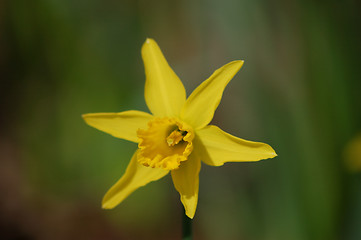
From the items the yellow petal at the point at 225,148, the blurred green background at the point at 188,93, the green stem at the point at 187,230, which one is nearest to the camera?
the green stem at the point at 187,230

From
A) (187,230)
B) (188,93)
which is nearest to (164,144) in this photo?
(187,230)

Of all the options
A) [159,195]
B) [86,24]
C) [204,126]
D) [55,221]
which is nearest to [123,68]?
[86,24]

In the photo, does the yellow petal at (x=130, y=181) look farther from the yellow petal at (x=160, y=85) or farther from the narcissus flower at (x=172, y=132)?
the yellow petal at (x=160, y=85)

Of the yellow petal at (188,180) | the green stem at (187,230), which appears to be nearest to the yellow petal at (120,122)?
the yellow petal at (188,180)

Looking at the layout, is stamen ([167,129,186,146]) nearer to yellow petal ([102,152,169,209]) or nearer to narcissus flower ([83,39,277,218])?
narcissus flower ([83,39,277,218])

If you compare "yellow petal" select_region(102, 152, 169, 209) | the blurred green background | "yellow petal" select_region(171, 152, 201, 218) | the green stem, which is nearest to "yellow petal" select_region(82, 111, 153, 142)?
"yellow petal" select_region(102, 152, 169, 209)
